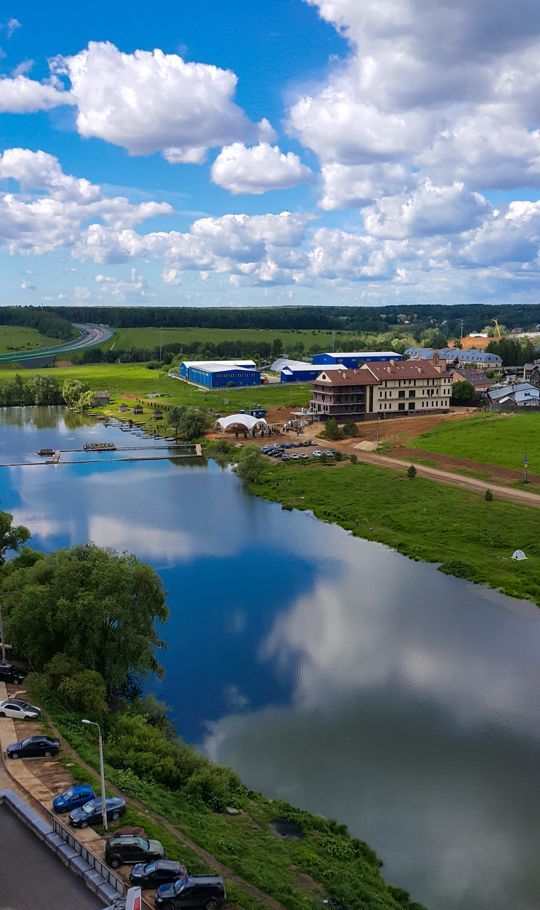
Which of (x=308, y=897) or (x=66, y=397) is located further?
(x=66, y=397)

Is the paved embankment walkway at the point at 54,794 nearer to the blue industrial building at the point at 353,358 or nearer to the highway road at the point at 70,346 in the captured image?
the blue industrial building at the point at 353,358

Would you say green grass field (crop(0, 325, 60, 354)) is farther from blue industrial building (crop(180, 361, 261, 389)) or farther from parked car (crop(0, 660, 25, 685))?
parked car (crop(0, 660, 25, 685))

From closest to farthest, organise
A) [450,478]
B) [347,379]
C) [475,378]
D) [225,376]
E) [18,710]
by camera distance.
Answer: [18,710] < [450,478] < [347,379] < [475,378] < [225,376]

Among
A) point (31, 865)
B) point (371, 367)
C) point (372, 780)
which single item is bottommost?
point (372, 780)

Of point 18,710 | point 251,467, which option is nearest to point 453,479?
point 251,467

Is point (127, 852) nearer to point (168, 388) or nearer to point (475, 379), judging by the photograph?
point (475, 379)

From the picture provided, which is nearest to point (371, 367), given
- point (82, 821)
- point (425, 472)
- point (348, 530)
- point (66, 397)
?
point (425, 472)

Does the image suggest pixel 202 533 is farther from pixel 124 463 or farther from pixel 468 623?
pixel 124 463
